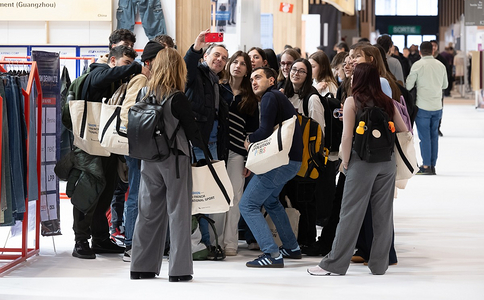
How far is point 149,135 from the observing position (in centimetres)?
457

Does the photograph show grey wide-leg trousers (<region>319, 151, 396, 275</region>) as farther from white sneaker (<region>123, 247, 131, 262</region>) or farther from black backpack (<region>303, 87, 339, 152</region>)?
white sneaker (<region>123, 247, 131, 262</region>)

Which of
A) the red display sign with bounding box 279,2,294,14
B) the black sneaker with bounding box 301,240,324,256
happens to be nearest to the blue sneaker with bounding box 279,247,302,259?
the black sneaker with bounding box 301,240,324,256

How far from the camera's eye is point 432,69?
420 inches

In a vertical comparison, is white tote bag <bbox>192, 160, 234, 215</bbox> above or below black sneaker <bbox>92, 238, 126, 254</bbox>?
above

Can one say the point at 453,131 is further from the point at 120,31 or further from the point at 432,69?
the point at 120,31

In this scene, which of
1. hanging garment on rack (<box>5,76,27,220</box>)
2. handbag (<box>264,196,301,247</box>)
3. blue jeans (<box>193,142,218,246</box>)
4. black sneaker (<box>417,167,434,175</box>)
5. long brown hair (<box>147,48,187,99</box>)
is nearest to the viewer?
→ long brown hair (<box>147,48,187,99</box>)

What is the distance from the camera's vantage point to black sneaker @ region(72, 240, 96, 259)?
5.53 m

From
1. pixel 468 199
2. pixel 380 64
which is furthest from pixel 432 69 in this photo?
pixel 380 64

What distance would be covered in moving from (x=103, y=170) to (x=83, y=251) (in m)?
0.62

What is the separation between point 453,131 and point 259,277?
12.4m

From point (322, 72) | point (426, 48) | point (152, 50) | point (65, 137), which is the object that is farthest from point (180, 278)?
point (426, 48)

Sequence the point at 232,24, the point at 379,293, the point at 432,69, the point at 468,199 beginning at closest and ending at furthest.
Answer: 1. the point at 379,293
2. the point at 468,199
3. the point at 432,69
4. the point at 232,24

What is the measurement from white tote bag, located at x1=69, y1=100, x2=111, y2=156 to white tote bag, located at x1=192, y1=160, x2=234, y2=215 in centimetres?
91

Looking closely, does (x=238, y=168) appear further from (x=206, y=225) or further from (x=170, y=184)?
(x=170, y=184)
